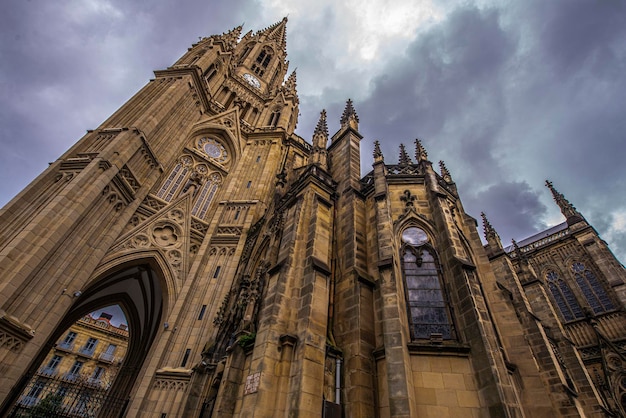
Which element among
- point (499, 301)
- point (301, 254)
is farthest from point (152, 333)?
point (499, 301)

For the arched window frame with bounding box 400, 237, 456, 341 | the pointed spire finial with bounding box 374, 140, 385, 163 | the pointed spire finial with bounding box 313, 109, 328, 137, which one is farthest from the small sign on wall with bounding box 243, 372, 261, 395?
the pointed spire finial with bounding box 313, 109, 328, 137

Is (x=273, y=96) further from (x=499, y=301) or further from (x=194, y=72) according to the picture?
(x=499, y=301)

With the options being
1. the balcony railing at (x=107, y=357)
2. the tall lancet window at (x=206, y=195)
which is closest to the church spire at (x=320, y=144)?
A: the tall lancet window at (x=206, y=195)

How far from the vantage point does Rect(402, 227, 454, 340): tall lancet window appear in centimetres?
780

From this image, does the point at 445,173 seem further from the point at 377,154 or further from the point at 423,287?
the point at 423,287

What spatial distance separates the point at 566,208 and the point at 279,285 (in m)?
28.5

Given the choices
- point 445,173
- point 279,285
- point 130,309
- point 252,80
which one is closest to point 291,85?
point 252,80

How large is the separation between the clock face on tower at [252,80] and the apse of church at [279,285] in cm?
806

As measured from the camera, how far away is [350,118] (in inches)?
621

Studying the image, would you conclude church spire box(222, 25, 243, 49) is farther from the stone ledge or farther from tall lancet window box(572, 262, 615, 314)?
tall lancet window box(572, 262, 615, 314)

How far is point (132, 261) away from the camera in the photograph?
12961 millimetres

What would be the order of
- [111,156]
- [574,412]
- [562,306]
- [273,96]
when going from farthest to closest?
[273,96], [562,306], [111,156], [574,412]

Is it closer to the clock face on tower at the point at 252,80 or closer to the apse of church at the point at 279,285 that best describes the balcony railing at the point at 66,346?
the apse of church at the point at 279,285

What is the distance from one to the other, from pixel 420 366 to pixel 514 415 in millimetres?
1856
